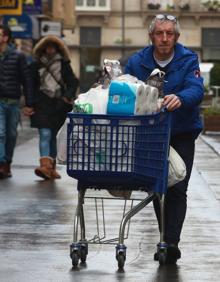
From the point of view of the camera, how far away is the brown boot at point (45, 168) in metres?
14.0

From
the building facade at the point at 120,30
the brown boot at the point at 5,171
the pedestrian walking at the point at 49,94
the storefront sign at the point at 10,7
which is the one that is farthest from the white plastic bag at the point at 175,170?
the building facade at the point at 120,30

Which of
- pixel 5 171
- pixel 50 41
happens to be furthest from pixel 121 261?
pixel 5 171

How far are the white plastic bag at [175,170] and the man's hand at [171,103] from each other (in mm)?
404

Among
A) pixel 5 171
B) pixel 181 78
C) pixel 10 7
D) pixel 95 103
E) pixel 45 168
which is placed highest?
pixel 181 78

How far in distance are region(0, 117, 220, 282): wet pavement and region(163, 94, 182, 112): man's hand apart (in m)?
1.09

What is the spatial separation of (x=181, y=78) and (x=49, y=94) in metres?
6.54

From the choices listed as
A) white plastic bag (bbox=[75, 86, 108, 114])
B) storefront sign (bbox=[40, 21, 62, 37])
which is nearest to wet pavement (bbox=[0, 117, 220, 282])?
white plastic bag (bbox=[75, 86, 108, 114])

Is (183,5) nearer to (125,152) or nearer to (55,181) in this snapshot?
(55,181)

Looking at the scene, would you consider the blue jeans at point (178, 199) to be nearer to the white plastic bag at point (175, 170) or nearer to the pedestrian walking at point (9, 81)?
the white plastic bag at point (175, 170)

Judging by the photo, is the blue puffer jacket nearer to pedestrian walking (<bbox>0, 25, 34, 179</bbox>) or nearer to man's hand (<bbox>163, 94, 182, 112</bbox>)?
man's hand (<bbox>163, 94, 182, 112</bbox>)

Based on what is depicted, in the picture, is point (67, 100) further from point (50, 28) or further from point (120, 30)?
point (120, 30)

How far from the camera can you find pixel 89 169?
7105 mm

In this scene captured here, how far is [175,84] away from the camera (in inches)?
303

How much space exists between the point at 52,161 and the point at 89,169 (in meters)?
7.12
